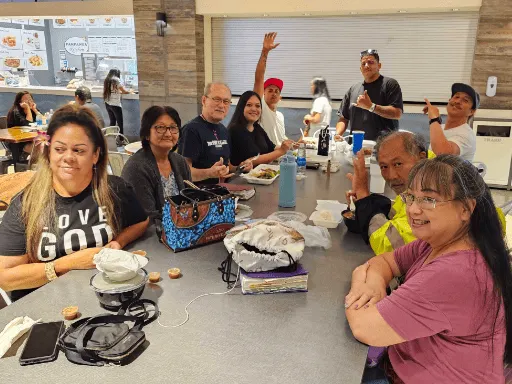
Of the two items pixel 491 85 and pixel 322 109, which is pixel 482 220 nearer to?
pixel 322 109

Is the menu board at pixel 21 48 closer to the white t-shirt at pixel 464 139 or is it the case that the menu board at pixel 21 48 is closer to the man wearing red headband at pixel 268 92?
the man wearing red headband at pixel 268 92

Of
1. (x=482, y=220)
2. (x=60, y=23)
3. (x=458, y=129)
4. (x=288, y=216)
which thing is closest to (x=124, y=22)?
(x=60, y=23)

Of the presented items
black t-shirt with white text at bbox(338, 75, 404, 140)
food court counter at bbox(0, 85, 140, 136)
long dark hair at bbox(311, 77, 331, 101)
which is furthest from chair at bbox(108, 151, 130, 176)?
food court counter at bbox(0, 85, 140, 136)

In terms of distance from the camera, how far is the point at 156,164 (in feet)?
8.13

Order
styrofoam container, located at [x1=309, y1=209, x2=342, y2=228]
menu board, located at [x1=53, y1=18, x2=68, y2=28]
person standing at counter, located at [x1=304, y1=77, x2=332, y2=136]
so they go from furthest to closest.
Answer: menu board, located at [x1=53, y1=18, x2=68, y2=28]
person standing at counter, located at [x1=304, y1=77, x2=332, y2=136]
styrofoam container, located at [x1=309, y1=209, x2=342, y2=228]

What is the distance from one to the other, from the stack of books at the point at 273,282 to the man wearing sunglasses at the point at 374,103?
3335 millimetres

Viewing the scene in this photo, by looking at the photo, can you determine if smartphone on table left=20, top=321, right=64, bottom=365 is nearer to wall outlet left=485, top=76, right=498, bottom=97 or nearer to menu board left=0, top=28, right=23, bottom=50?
wall outlet left=485, top=76, right=498, bottom=97

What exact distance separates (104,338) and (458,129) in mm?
2963

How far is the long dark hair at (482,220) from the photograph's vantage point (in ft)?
3.96

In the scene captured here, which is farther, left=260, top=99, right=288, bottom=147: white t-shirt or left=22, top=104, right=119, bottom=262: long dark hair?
left=260, top=99, right=288, bottom=147: white t-shirt

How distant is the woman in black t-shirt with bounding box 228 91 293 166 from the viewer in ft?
11.7

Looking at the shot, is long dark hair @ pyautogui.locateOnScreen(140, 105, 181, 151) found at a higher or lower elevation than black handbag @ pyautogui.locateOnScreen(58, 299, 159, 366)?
higher

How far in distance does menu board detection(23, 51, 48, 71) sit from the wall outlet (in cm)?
996

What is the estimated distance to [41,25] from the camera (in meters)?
10.3
